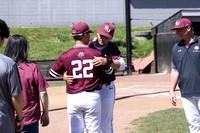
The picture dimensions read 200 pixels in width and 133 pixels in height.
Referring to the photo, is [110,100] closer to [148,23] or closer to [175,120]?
[175,120]

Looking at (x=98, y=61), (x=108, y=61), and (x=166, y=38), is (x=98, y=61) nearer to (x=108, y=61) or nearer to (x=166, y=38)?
(x=108, y=61)

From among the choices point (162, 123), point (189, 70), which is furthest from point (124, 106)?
point (189, 70)

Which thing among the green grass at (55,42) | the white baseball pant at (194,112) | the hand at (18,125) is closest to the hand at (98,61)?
the hand at (18,125)

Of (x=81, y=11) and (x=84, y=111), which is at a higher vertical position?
(x=81, y=11)

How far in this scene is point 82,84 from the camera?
4.53 meters

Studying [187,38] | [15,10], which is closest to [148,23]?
[15,10]

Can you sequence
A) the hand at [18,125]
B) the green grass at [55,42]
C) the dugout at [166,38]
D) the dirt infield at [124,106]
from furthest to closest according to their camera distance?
the green grass at [55,42] → the dugout at [166,38] → the dirt infield at [124,106] → the hand at [18,125]

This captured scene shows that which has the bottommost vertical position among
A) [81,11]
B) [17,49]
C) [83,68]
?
[83,68]

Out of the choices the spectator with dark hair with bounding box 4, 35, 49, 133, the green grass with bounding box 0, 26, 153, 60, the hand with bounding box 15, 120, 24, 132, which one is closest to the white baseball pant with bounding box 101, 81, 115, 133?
the spectator with dark hair with bounding box 4, 35, 49, 133

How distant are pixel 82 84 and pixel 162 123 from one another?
11.2 ft

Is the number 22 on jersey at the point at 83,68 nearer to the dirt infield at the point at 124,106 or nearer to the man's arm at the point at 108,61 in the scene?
the man's arm at the point at 108,61

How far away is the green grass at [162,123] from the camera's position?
690 centimetres

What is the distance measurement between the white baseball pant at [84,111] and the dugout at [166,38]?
1642 centimetres

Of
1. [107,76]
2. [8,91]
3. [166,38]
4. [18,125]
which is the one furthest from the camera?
[166,38]
